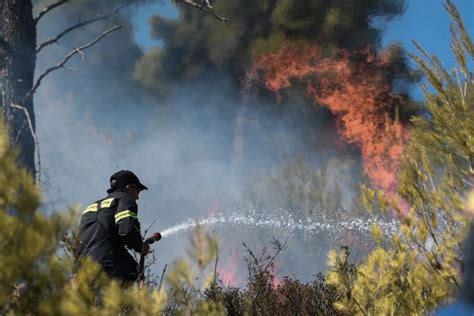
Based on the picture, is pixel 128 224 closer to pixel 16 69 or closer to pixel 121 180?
pixel 121 180

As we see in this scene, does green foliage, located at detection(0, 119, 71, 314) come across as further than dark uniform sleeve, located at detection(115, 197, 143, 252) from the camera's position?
No

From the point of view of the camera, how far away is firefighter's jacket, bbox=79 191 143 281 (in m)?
4.00

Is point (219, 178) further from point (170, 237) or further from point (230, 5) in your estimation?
point (230, 5)

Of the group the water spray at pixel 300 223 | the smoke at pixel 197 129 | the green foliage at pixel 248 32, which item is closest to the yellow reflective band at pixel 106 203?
the water spray at pixel 300 223

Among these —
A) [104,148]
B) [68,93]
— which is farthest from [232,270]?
[68,93]

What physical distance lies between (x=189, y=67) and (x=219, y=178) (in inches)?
206

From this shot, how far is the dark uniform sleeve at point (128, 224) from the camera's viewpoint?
3871 millimetres

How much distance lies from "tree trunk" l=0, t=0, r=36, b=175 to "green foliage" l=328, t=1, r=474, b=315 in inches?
108

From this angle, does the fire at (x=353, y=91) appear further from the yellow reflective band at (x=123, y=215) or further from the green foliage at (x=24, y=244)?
the green foliage at (x=24, y=244)

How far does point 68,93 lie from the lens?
3111 centimetres

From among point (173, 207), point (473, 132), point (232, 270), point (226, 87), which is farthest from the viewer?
point (173, 207)

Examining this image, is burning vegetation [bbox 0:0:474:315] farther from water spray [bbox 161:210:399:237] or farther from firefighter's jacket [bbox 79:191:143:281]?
water spray [bbox 161:210:399:237]

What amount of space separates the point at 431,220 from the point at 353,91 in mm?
20834

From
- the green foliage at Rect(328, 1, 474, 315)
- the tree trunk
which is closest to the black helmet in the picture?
the tree trunk
